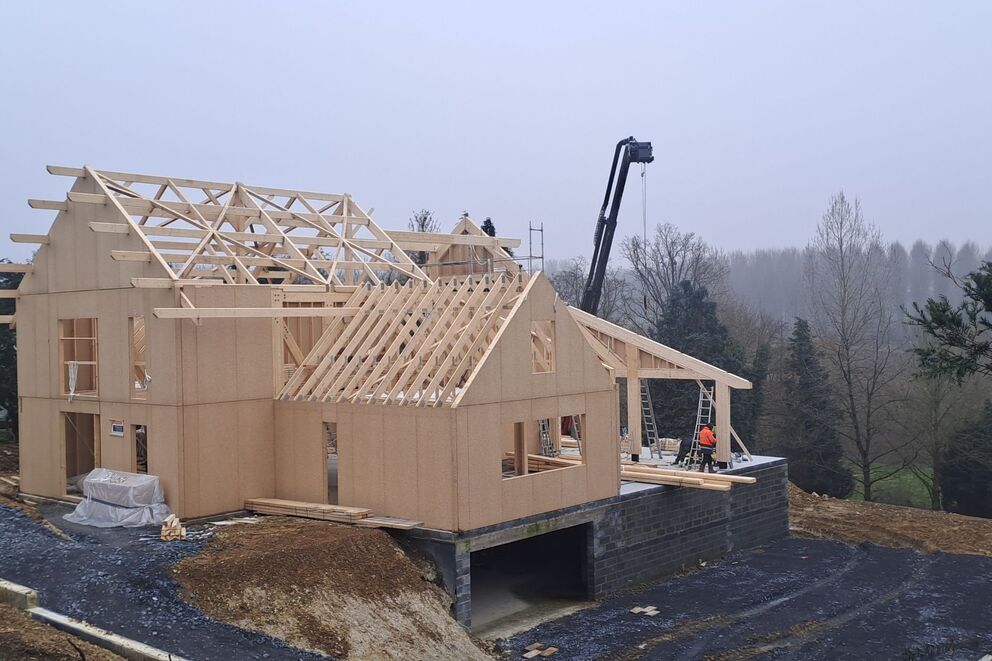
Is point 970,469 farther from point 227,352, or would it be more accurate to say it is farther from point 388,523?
point 227,352

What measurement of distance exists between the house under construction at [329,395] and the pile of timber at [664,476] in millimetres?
46

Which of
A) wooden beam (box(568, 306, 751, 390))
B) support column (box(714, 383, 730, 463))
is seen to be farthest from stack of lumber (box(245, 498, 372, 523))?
support column (box(714, 383, 730, 463))

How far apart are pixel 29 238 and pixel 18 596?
7932mm

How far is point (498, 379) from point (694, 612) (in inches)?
201

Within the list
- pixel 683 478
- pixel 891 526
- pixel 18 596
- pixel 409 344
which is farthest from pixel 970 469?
pixel 18 596

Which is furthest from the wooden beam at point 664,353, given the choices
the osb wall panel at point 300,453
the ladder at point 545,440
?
the osb wall panel at point 300,453

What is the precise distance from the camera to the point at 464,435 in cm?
1382

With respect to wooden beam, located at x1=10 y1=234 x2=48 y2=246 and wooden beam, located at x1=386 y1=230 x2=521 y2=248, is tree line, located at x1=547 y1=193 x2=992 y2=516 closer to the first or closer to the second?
wooden beam, located at x1=386 y1=230 x2=521 y2=248

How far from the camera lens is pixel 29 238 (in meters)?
16.8

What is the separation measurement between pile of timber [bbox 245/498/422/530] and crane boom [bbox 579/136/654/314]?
13048mm

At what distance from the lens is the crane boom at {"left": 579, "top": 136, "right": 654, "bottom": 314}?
82.9 ft

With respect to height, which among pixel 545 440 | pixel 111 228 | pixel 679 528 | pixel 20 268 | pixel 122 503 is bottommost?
pixel 679 528

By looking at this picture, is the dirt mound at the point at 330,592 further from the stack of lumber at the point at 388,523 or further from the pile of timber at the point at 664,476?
the pile of timber at the point at 664,476

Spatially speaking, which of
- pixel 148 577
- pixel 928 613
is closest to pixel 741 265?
pixel 928 613
